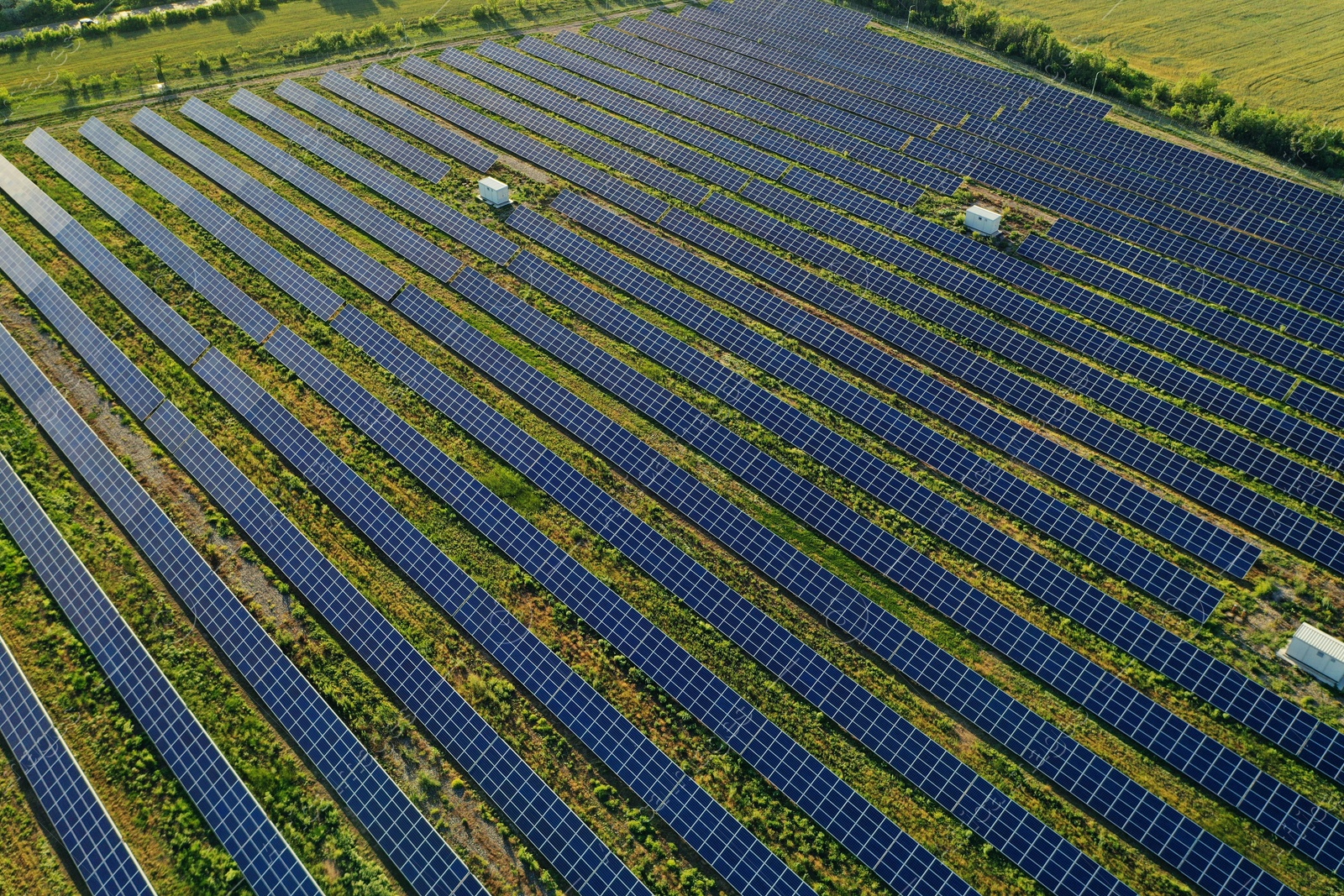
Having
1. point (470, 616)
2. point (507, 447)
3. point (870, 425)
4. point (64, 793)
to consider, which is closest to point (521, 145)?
point (507, 447)

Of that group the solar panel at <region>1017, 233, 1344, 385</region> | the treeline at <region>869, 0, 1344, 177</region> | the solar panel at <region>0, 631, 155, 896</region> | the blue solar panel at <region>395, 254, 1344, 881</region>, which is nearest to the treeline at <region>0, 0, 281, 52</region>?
the blue solar panel at <region>395, 254, 1344, 881</region>

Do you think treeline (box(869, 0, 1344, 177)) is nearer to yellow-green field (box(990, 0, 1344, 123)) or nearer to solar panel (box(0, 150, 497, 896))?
yellow-green field (box(990, 0, 1344, 123))

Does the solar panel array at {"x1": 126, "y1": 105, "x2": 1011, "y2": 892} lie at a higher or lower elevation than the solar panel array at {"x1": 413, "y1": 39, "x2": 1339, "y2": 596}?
lower

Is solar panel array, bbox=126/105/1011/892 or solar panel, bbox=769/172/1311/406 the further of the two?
solar panel, bbox=769/172/1311/406

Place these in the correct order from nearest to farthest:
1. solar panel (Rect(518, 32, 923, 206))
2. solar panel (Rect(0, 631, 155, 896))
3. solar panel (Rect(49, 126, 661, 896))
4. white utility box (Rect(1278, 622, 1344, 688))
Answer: solar panel (Rect(0, 631, 155, 896)) → solar panel (Rect(49, 126, 661, 896)) → white utility box (Rect(1278, 622, 1344, 688)) → solar panel (Rect(518, 32, 923, 206))

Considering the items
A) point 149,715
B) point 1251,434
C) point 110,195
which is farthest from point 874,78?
point 149,715

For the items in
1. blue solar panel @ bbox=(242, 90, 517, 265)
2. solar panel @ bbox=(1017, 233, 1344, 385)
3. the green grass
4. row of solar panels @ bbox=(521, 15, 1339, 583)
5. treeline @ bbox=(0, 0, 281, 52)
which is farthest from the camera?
treeline @ bbox=(0, 0, 281, 52)

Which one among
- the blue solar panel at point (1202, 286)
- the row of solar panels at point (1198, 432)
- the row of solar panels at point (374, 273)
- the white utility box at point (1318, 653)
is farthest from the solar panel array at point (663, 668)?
the blue solar panel at point (1202, 286)
